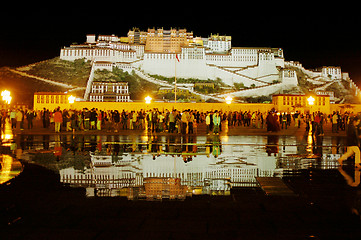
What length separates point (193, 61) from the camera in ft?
265

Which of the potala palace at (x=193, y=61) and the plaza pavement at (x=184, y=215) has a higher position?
the potala palace at (x=193, y=61)

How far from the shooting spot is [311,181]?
571 centimetres

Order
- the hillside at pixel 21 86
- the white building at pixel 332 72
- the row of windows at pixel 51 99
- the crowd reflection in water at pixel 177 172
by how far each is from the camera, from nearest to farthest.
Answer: the crowd reflection in water at pixel 177 172
the row of windows at pixel 51 99
the hillside at pixel 21 86
the white building at pixel 332 72

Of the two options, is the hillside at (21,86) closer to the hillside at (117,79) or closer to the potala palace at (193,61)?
the hillside at (117,79)

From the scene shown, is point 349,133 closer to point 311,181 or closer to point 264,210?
point 311,181

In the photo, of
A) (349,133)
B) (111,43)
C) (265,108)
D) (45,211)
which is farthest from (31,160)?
(111,43)

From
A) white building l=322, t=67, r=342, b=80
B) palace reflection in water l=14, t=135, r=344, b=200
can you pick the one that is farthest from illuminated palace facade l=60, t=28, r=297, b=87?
palace reflection in water l=14, t=135, r=344, b=200

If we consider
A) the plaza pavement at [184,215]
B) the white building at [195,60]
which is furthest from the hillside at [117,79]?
the plaza pavement at [184,215]

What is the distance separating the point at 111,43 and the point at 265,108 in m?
48.4

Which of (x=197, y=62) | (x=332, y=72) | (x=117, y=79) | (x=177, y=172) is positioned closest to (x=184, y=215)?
(x=177, y=172)

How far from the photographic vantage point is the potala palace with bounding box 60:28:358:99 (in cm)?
7756

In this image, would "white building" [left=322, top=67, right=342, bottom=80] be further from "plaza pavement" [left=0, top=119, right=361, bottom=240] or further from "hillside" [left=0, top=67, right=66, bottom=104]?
"plaza pavement" [left=0, top=119, right=361, bottom=240]

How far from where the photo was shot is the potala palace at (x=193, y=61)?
77.6 metres

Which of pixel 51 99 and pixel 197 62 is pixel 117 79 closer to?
pixel 197 62
